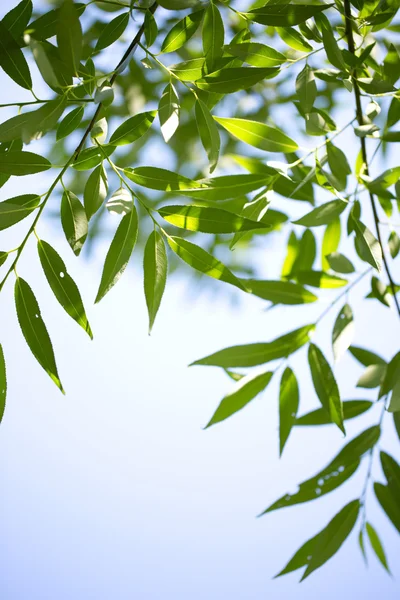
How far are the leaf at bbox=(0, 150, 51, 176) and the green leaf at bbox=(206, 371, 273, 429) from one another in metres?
0.29

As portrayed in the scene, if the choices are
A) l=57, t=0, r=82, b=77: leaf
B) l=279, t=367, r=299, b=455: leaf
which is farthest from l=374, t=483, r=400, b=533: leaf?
l=57, t=0, r=82, b=77: leaf

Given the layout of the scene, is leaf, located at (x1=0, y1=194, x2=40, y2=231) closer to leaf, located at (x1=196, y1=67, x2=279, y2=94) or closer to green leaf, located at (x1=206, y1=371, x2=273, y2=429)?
leaf, located at (x1=196, y1=67, x2=279, y2=94)

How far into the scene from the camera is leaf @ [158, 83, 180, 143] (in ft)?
1.28

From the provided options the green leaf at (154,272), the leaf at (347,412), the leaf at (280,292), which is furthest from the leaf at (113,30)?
the leaf at (347,412)

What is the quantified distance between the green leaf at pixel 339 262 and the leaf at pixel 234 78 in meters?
0.21

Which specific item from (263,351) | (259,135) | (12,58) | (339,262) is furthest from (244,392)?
(12,58)

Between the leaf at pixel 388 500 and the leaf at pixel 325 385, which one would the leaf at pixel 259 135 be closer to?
the leaf at pixel 325 385

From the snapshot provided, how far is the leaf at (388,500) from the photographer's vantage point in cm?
64

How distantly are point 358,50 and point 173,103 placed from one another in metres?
0.20

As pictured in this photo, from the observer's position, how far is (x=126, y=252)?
0.42 m

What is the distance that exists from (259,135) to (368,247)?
0.42 feet

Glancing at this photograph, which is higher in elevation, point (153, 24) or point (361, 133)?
Answer: point (153, 24)

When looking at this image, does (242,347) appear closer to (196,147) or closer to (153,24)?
(153,24)

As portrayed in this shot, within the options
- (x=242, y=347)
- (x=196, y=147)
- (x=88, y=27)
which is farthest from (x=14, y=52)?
(x=196, y=147)
